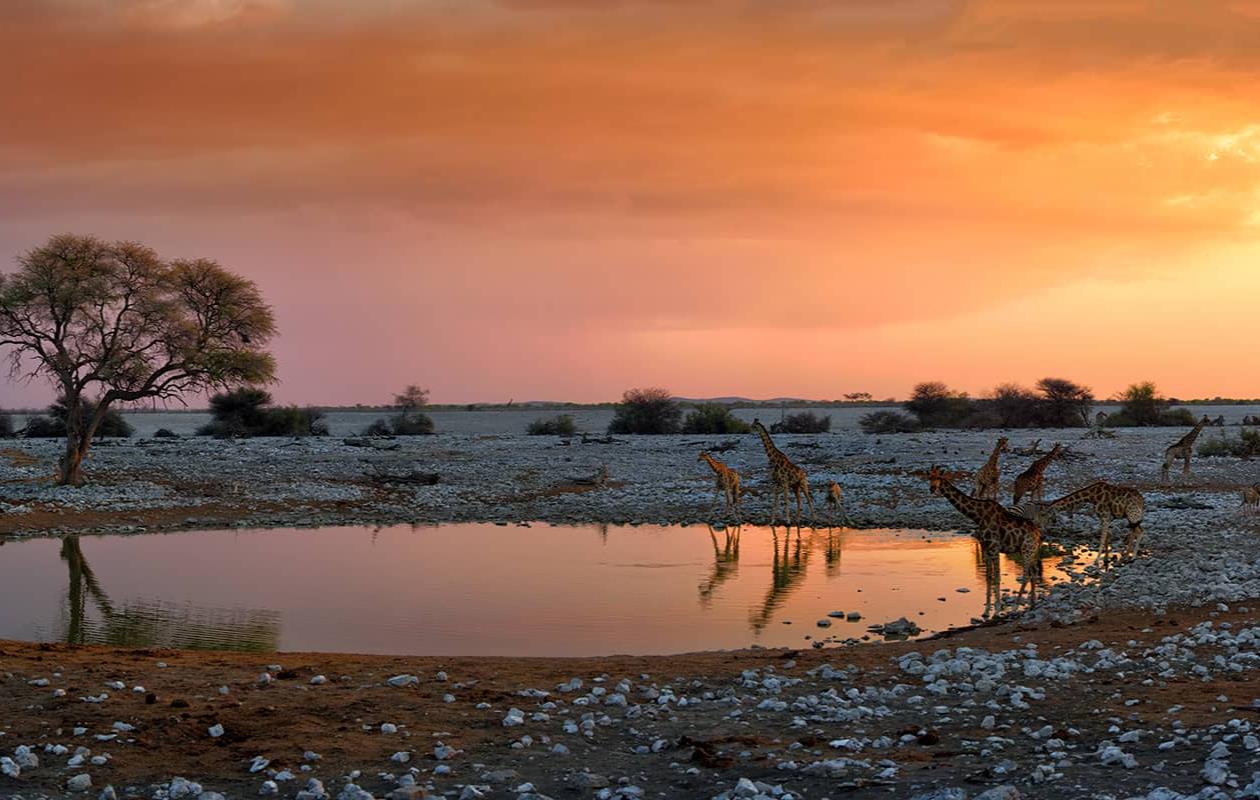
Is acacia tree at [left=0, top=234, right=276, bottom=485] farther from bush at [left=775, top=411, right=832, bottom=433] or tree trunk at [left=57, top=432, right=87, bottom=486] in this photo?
bush at [left=775, top=411, right=832, bottom=433]

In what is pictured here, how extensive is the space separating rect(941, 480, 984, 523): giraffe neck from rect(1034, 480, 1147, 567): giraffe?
2.34 m

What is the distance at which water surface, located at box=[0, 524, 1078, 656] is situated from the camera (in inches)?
637

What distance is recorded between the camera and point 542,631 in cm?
1631

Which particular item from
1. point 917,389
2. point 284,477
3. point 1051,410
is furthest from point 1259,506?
point 917,389

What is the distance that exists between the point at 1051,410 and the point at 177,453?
147ft

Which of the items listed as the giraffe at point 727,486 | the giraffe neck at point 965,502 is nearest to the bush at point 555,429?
the giraffe at point 727,486

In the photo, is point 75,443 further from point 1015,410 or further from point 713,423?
point 1015,410

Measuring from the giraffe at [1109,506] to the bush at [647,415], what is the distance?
1688 inches

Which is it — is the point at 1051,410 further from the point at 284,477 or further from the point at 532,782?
the point at 532,782

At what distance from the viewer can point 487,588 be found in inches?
784

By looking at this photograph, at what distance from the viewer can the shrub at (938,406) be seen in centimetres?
6576

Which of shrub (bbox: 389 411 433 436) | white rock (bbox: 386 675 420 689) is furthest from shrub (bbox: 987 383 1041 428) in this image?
white rock (bbox: 386 675 420 689)

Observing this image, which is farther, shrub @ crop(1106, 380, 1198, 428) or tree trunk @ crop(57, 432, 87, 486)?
shrub @ crop(1106, 380, 1198, 428)

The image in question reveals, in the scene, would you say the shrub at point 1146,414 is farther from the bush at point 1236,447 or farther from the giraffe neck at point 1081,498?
the giraffe neck at point 1081,498
